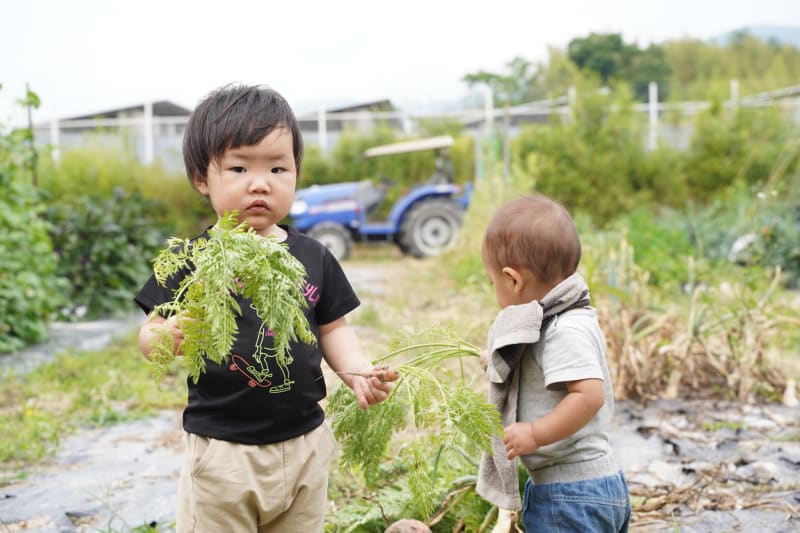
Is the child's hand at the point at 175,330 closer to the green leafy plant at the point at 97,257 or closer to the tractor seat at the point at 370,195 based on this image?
the green leafy plant at the point at 97,257

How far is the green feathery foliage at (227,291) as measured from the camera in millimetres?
1447

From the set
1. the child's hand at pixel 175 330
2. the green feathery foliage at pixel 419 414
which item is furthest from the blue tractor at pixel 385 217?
the child's hand at pixel 175 330

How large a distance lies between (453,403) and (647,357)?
8.08 ft

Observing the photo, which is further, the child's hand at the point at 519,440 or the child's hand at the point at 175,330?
the child's hand at the point at 519,440

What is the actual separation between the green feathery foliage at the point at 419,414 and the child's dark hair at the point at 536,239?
0.34m

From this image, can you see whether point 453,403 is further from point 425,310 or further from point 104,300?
point 104,300

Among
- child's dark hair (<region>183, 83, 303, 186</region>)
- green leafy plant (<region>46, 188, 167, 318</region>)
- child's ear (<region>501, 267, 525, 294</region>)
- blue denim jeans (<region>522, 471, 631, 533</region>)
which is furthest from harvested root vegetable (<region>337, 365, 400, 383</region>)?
green leafy plant (<region>46, 188, 167, 318</region>)

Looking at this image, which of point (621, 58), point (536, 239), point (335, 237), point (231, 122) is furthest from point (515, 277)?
point (621, 58)

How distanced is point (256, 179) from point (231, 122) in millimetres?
147

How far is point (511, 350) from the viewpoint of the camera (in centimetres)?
185

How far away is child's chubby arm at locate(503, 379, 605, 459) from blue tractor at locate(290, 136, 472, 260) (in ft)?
34.7

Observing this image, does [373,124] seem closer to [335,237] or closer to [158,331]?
[335,237]

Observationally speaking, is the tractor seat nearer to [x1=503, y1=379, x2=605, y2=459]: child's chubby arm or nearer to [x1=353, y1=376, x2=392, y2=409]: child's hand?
[x1=353, y1=376, x2=392, y2=409]: child's hand

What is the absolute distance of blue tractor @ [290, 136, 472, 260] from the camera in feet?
40.9
